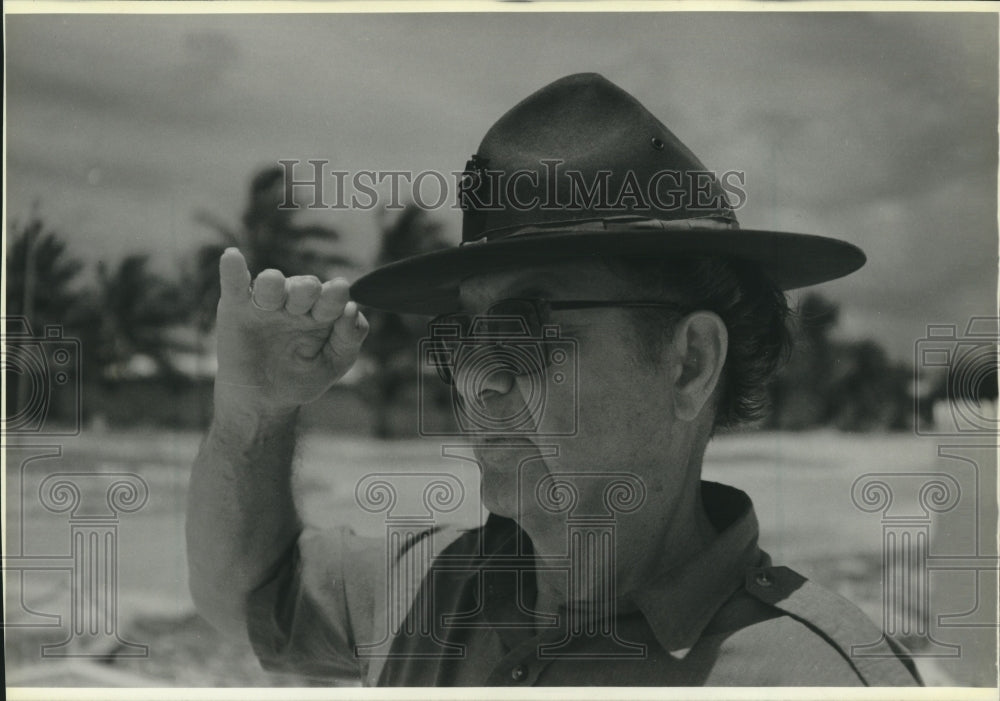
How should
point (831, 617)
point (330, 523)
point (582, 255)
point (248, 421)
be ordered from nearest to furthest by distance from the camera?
point (831, 617), point (582, 255), point (248, 421), point (330, 523)

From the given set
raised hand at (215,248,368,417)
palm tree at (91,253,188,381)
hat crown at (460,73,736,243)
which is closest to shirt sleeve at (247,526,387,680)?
raised hand at (215,248,368,417)

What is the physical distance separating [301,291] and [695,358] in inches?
33.8

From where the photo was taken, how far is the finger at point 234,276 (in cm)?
191

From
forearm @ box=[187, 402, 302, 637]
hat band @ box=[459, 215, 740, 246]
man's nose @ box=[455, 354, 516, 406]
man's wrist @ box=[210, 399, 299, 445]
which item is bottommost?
forearm @ box=[187, 402, 302, 637]

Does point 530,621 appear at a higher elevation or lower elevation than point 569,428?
lower

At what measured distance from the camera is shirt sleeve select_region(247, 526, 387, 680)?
2.29 m

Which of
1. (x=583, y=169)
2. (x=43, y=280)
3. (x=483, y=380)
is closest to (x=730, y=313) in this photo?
(x=583, y=169)

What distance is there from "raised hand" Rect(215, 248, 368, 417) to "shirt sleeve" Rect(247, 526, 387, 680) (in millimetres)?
390

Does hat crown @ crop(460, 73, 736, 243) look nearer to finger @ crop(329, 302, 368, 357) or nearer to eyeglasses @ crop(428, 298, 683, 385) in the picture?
eyeglasses @ crop(428, 298, 683, 385)

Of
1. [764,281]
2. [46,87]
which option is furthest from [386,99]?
[764,281]

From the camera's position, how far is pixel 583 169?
6.37 ft

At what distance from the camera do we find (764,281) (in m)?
2.13

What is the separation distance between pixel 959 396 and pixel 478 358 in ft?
4.16

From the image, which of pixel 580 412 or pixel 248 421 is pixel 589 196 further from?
pixel 248 421
